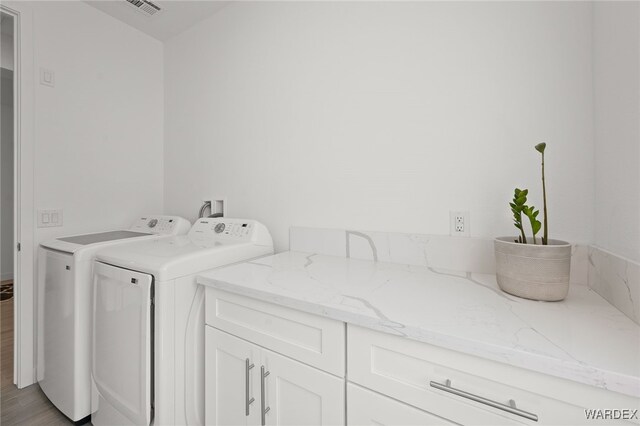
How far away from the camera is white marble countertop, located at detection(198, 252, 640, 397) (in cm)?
57

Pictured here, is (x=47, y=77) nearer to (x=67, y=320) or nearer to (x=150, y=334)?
(x=67, y=320)

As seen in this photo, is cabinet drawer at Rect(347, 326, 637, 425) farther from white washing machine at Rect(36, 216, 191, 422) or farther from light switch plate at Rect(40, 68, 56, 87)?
light switch plate at Rect(40, 68, 56, 87)

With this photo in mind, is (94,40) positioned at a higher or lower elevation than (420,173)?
higher

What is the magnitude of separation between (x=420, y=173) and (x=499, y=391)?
89 centimetres

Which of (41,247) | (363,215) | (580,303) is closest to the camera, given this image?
(580,303)

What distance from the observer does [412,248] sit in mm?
1304

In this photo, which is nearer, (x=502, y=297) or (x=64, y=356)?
(x=502, y=297)

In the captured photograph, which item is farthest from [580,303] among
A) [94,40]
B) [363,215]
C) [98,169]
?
[94,40]

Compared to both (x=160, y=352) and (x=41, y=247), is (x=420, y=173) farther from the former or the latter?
(x=41, y=247)

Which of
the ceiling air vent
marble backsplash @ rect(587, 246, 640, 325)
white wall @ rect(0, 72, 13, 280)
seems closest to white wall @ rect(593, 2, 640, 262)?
marble backsplash @ rect(587, 246, 640, 325)

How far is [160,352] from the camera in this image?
113 centimetres

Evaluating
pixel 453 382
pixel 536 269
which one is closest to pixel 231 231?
pixel 453 382

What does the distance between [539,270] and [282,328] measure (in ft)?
2.70

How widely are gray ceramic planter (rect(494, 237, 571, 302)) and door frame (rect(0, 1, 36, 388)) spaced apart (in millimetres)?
2504
